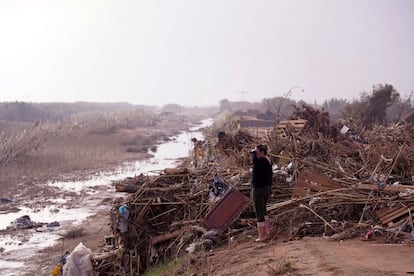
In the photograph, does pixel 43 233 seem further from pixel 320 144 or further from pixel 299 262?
pixel 299 262

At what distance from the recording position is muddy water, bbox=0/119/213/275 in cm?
1307

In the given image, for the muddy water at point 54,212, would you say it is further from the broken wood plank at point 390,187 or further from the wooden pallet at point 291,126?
the broken wood plank at point 390,187

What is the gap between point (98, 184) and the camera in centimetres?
2378

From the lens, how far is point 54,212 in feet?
58.7

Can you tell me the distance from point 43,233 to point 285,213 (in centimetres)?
842

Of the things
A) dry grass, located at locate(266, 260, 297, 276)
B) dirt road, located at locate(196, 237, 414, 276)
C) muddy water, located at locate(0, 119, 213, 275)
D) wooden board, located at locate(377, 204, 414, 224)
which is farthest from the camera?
muddy water, located at locate(0, 119, 213, 275)

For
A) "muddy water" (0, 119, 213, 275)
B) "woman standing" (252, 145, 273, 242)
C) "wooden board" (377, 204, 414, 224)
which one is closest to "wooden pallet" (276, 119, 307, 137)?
"muddy water" (0, 119, 213, 275)

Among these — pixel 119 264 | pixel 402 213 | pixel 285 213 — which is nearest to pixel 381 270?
pixel 402 213

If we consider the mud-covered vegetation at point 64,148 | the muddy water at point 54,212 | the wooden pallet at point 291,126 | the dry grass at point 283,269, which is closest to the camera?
the dry grass at point 283,269

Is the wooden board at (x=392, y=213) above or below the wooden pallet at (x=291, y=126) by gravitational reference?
below

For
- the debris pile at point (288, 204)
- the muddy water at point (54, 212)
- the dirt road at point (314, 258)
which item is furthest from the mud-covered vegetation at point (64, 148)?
the dirt road at point (314, 258)

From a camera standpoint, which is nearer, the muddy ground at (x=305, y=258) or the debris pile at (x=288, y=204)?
the muddy ground at (x=305, y=258)

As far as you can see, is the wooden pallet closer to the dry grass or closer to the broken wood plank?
the broken wood plank

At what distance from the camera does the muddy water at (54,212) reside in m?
13.1
